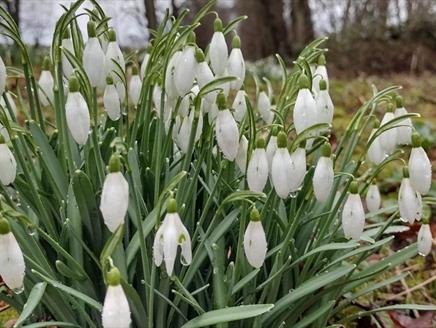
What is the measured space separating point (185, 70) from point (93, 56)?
0.20 meters

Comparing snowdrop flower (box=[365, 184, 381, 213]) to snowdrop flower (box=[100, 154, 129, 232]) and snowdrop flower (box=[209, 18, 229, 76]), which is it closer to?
snowdrop flower (box=[209, 18, 229, 76])

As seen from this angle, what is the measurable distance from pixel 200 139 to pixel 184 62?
0.87ft

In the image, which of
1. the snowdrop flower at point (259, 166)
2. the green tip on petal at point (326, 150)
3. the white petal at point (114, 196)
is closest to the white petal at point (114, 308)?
the white petal at point (114, 196)

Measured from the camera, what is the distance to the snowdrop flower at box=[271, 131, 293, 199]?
1.28 metres

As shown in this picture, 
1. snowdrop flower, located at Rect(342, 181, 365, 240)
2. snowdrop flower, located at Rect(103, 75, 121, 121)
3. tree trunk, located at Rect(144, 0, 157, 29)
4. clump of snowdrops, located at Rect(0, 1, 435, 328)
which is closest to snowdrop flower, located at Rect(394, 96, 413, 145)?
clump of snowdrops, located at Rect(0, 1, 435, 328)

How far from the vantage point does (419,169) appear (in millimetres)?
1364

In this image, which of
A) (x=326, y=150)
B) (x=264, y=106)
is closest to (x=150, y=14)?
(x=264, y=106)

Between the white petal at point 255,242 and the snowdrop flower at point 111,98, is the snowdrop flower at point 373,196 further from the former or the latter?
the snowdrop flower at point 111,98

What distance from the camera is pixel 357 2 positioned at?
521 inches

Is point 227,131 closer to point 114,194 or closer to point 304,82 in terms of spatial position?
point 304,82

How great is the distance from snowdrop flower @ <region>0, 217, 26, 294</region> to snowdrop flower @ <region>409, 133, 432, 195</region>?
2.64 feet

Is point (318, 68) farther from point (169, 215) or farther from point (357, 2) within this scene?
point (357, 2)

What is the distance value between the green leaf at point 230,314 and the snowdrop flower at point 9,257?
0.38 metres

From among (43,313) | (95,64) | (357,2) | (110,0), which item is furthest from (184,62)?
(357,2)
